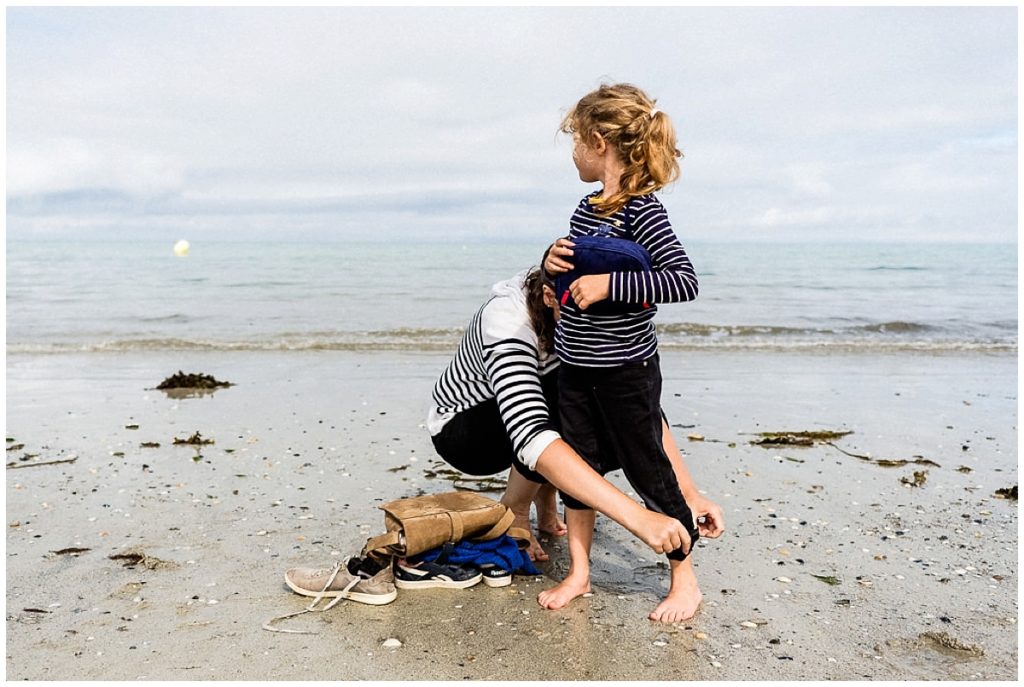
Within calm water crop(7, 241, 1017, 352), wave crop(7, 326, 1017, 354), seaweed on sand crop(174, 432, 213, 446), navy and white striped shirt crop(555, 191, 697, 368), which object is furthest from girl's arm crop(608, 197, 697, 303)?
calm water crop(7, 241, 1017, 352)

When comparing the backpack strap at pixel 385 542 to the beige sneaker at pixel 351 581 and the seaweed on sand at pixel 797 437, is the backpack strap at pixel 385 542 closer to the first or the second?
the beige sneaker at pixel 351 581

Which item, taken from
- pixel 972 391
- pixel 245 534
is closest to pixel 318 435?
pixel 245 534

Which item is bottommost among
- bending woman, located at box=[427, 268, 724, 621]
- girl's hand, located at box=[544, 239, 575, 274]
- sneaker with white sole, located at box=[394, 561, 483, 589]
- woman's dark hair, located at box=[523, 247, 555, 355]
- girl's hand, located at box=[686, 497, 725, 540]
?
sneaker with white sole, located at box=[394, 561, 483, 589]

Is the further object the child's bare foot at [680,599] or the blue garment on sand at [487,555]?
the blue garment on sand at [487,555]

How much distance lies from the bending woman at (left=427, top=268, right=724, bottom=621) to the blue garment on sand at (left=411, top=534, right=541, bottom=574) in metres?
0.24

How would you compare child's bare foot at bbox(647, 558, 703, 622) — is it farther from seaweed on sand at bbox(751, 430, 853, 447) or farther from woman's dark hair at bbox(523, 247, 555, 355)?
seaweed on sand at bbox(751, 430, 853, 447)

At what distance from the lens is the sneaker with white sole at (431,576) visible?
3521 mm

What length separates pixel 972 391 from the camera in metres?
8.62

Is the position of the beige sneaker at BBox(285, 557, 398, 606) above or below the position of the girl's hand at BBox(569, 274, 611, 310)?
below

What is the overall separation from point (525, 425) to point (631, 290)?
0.70 meters

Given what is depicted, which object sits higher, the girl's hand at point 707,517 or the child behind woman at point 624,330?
the child behind woman at point 624,330

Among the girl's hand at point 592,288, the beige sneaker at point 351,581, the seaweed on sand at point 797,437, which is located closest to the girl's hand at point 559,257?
the girl's hand at point 592,288

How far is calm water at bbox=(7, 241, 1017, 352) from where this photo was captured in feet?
42.8

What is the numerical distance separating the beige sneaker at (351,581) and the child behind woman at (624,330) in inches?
24.6
